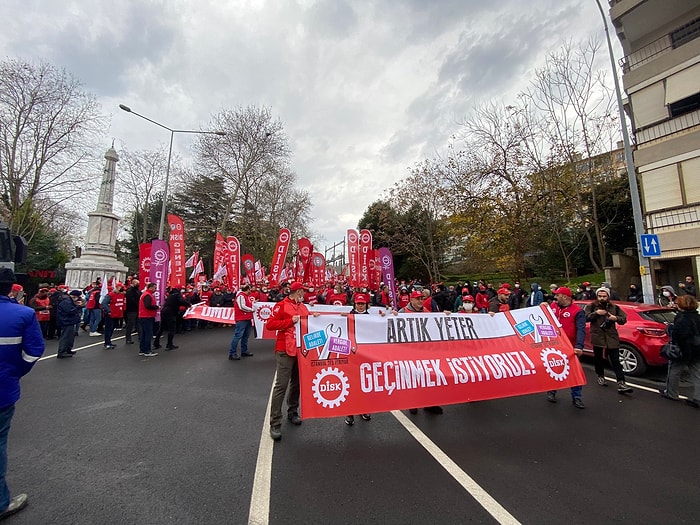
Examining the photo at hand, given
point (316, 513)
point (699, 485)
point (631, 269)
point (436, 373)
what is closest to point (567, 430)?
point (699, 485)

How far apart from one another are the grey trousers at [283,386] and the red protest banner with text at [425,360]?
1.03 ft

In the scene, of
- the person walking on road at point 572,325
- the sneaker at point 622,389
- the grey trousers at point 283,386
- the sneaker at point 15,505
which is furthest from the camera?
the sneaker at point 622,389

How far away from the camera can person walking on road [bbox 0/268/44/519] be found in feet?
8.55

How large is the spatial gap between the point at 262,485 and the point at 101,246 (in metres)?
21.2

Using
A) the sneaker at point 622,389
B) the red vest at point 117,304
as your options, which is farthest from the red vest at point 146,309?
the sneaker at point 622,389

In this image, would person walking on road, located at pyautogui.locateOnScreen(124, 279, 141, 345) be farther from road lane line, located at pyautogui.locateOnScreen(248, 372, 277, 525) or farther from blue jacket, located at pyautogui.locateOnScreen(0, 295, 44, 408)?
road lane line, located at pyautogui.locateOnScreen(248, 372, 277, 525)

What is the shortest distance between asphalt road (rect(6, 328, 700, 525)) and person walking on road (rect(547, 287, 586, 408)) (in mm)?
196

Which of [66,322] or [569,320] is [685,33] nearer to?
[569,320]

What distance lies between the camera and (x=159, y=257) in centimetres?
1174

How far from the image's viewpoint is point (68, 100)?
19078 mm

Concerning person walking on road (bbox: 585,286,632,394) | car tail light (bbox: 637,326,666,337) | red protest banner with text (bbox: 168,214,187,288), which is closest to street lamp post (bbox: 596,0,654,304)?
car tail light (bbox: 637,326,666,337)

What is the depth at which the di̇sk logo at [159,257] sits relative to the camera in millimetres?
11668

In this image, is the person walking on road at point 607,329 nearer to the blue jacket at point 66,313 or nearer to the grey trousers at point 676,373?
the grey trousers at point 676,373

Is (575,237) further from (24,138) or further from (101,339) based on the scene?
(24,138)
